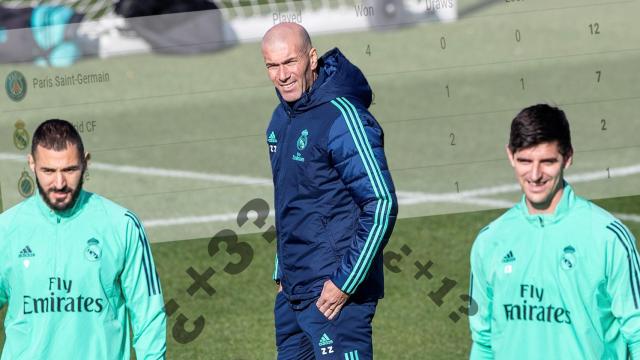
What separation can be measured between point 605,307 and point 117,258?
2.35 metres

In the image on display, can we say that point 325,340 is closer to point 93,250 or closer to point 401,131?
point 93,250

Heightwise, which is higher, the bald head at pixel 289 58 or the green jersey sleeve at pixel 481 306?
the bald head at pixel 289 58

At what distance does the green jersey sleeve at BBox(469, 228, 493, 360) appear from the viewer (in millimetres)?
6652

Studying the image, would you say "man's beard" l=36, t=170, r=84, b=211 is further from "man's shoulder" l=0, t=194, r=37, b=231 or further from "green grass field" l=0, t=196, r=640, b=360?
"green grass field" l=0, t=196, r=640, b=360

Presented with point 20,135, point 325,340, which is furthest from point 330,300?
point 20,135

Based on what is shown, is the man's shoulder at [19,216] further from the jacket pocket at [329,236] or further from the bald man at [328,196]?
the jacket pocket at [329,236]

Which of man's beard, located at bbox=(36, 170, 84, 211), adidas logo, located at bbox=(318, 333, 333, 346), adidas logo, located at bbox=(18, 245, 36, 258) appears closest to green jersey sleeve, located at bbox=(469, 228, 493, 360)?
adidas logo, located at bbox=(318, 333, 333, 346)

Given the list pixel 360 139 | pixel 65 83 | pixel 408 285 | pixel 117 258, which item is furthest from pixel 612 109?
pixel 117 258

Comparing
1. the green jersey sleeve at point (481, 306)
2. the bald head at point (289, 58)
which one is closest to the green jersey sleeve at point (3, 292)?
the bald head at point (289, 58)

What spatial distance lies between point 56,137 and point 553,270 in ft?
7.96

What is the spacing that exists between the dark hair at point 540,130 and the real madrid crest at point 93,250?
6.77 ft

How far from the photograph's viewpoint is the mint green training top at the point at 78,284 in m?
6.98

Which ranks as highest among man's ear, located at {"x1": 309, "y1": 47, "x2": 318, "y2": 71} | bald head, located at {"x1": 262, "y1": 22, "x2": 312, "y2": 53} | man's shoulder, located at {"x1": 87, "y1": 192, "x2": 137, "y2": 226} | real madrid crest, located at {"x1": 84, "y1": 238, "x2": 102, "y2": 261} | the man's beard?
bald head, located at {"x1": 262, "y1": 22, "x2": 312, "y2": 53}

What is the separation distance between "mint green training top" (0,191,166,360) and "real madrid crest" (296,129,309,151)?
1.09 m
